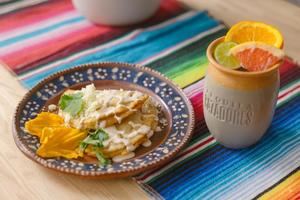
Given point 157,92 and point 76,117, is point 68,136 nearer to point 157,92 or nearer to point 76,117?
point 76,117

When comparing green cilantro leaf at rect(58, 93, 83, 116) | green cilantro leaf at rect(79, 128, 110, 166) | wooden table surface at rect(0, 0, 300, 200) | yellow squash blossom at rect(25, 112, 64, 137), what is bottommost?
wooden table surface at rect(0, 0, 300, 200)

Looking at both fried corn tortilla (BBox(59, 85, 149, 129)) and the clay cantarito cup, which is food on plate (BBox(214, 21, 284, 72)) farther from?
fried corn tortilla (BBox(59, 85, 149, 129))

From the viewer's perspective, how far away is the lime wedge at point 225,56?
793 millimetres

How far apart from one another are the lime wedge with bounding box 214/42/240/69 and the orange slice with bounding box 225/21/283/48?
0.9 inches

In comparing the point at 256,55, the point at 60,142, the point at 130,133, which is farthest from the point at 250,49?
the point at 60,142

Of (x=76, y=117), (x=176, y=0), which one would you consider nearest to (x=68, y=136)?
(x=76, y=117)

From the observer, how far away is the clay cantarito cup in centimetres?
78

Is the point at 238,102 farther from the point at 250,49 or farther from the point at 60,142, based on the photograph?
the point at 60,142

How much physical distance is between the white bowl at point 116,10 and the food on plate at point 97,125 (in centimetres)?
35

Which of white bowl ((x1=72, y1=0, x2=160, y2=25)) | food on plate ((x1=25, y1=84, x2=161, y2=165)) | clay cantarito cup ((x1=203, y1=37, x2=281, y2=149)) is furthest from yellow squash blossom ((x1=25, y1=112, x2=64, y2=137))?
white bowl ((x1=72, y1=0, x2=160, y2=25))

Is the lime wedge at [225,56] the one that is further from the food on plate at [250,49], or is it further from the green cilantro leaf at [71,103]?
the green cilantro leaf at [71,103]

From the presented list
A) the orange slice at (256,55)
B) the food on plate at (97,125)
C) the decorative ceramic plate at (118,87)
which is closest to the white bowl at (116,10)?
the decorative ceramic plate at (118,87)

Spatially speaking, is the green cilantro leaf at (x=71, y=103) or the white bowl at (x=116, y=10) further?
the white bowl at (x=116, y=10)

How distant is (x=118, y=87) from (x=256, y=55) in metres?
0.32
